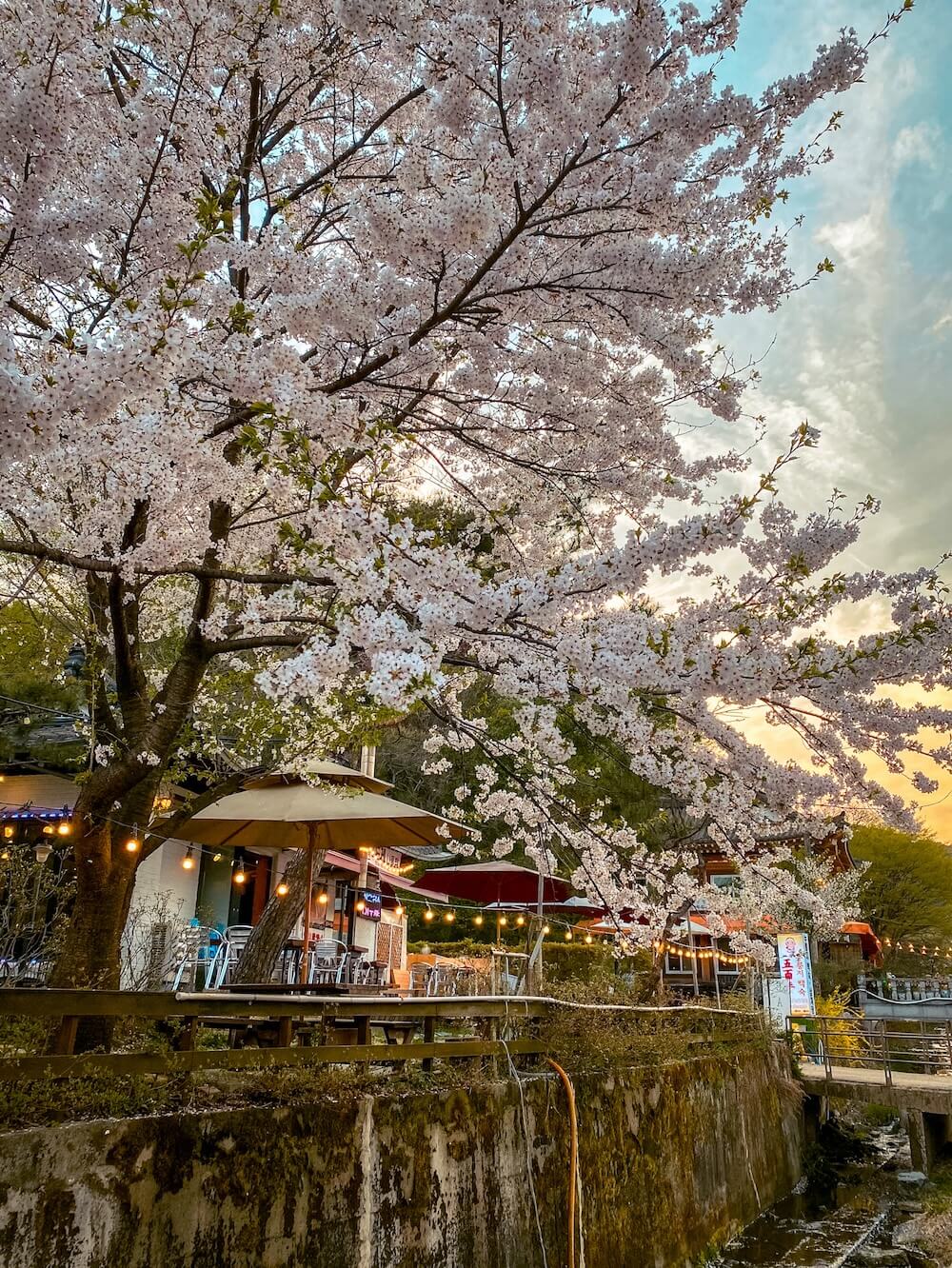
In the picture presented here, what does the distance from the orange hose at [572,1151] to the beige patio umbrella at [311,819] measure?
2.59 meters

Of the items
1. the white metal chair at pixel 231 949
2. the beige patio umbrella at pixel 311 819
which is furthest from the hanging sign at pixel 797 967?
the beige patio umbrella at pixel 311 819

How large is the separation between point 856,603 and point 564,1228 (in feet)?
15.8

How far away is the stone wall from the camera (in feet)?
11.2

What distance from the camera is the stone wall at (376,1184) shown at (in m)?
3.41

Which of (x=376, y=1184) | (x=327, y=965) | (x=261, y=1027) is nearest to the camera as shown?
(x=376, y=1184)

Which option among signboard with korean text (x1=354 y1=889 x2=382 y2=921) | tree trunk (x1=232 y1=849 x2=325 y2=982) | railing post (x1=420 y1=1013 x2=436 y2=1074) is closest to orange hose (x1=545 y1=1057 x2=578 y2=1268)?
railing post (x1=420 y1=1013 x2=436 y2=1074)

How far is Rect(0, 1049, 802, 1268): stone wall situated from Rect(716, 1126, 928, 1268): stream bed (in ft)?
3.10

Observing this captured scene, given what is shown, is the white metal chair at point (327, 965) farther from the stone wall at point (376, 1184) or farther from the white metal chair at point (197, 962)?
the stone wall at point (376, 1184)

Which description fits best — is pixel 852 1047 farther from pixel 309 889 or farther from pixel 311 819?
pixel 311 819

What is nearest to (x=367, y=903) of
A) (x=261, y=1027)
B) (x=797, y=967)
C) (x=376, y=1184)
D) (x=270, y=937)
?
(x=270, y=937)

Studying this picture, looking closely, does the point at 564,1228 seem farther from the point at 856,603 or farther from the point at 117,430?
the point at 117,430

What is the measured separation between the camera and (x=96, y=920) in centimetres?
550

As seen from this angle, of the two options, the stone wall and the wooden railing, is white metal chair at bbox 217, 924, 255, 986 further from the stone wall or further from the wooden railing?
the stone wall

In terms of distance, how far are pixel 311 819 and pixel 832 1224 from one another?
27.2 ft
